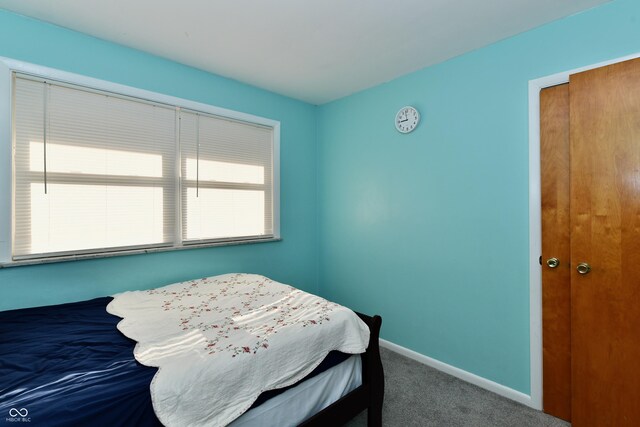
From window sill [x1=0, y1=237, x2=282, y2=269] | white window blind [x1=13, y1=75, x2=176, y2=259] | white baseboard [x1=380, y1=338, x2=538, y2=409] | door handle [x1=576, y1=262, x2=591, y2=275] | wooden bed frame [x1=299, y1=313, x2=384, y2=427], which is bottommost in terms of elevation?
white baseboard [x1=380, y1=338, x2=538, y2=409]

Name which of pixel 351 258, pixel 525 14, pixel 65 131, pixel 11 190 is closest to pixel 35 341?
pixel 11 190

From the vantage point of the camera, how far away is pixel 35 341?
1.41 metres

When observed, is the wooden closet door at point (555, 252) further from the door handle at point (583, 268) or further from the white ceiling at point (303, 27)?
the white ceiling at point (303, 27)

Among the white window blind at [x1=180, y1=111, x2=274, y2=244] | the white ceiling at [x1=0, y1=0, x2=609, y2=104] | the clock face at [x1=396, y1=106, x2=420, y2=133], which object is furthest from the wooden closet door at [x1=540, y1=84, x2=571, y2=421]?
the white window blind at [x1=180, y1=111, x2=274, y2=244]

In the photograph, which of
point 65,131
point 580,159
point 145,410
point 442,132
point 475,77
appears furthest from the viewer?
point 442,132

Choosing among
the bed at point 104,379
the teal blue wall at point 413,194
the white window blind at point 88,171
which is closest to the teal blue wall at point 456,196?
the teal blue wall at point 413,194

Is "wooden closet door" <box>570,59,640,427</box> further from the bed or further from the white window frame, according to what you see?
the white window frame

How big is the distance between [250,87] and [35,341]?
2.50 meters

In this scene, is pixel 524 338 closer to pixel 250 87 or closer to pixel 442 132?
pixel 442 132

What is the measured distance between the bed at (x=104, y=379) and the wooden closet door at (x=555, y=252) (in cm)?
118

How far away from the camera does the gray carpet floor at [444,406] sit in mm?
1824

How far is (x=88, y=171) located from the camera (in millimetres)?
2088

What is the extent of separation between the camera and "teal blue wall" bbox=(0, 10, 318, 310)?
1.88 m

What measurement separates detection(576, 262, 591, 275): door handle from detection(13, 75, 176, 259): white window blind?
289 cm
